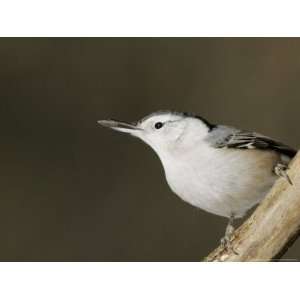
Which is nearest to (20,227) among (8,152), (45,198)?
(45,198)

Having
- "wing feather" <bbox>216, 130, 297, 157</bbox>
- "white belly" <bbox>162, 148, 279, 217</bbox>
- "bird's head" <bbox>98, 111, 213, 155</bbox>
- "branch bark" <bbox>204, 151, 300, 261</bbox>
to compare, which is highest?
"bird's head" <bbox>98, 111, 213, 155</bbox>

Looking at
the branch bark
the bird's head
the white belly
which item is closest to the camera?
the branch bark

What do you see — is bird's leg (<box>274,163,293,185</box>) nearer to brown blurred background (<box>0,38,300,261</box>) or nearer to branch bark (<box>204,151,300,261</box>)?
branch bark (<box>204,151,300,261</box>)

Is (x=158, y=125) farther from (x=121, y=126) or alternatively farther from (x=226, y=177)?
(x=226, y=177)

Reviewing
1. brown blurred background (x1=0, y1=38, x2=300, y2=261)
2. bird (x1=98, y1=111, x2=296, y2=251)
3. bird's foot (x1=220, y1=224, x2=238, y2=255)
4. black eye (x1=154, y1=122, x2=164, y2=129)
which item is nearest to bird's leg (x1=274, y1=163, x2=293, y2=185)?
bird (x1=98, y1=111, x2=296, y2=251)

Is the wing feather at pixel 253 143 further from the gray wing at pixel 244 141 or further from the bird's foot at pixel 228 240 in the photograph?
the bird's foot at pixel 228 240

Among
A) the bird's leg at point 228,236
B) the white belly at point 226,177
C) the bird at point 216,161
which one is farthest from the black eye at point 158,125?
the bird's leg at point 228,236

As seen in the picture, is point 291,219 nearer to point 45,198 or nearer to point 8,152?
point 45,198

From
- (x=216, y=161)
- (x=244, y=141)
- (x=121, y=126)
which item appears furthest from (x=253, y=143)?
(x=121, y=126)
